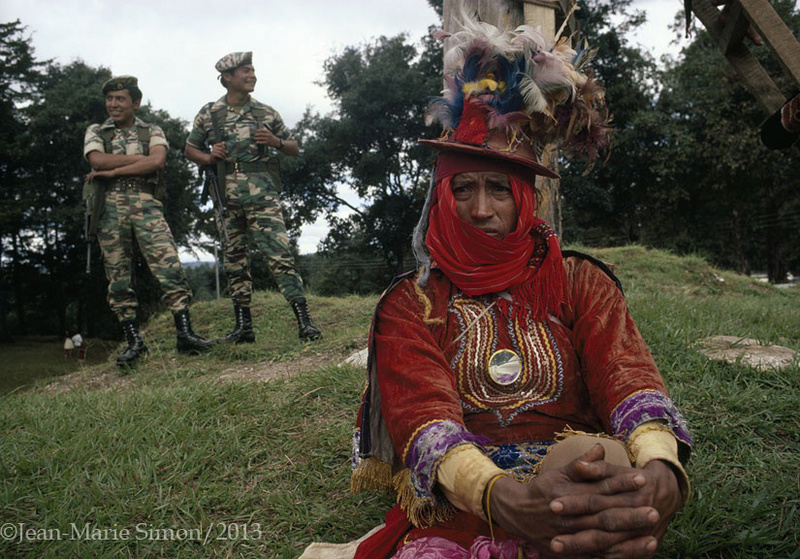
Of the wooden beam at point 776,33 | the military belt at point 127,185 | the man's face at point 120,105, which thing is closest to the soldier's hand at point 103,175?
the military belt at point 127,185

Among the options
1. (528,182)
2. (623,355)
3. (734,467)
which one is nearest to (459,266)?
(528,182)

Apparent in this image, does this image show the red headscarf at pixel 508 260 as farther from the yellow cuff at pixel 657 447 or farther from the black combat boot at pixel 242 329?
the black combat boot at pixel 242 329

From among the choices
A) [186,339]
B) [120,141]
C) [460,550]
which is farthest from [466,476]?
[120,141]

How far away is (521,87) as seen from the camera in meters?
2.05

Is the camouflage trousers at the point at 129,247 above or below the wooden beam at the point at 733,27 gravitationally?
below

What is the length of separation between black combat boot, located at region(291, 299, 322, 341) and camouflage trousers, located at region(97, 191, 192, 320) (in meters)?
1.14

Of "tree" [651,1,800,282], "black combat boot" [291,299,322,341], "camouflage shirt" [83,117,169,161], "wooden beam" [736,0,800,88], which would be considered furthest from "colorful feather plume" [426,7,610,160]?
"tree" [651,1,800,282]

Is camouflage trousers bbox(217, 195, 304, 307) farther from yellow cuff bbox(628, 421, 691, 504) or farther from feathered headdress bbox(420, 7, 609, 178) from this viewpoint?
yellow cuff bbox(628, 421, 691, 504)

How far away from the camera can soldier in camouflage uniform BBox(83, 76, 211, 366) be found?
5875 mm

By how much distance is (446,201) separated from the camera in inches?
81.0

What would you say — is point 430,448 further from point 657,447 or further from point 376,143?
point 376,143

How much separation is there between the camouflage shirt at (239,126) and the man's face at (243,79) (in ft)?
0.61

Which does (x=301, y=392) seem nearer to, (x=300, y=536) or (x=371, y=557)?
(x=300, y=536)

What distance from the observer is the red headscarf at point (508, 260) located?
6.62 ft
